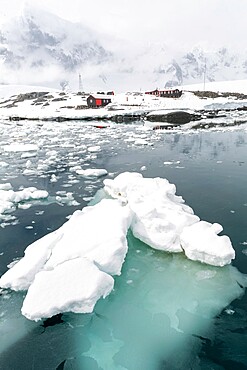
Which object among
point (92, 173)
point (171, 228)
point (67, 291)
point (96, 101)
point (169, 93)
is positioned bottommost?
point (92, 173)

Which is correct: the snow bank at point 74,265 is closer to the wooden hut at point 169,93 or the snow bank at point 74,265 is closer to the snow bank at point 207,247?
the snow bank at point 207,247

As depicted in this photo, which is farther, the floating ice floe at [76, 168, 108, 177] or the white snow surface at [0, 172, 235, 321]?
the floating ice floe at [76, 168, 108, 177]

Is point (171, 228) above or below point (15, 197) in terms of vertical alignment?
above

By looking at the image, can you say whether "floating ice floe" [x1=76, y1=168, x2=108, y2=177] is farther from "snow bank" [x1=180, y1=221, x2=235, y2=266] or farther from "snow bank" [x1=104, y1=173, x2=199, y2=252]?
"snow bank" [x1=180, y1=221, x2=235, y2=266]

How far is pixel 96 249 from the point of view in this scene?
656 centimetres

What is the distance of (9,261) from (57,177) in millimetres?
7524

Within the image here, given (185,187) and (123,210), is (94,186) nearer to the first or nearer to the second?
(185,187)

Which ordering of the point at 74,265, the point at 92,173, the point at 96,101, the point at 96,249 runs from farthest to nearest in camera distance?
1. the point at 96,101
2. the point at 92,173
3. the point at 96,249
4. the point at 74,265

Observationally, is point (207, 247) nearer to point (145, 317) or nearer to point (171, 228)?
point (171, 228)

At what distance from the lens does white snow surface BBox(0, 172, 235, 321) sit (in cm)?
537

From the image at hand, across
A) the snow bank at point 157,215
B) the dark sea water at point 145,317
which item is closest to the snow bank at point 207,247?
the dark sea water at point 145,317

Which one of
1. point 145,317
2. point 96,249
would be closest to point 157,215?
point 96,249

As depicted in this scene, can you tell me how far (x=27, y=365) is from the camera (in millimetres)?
4605

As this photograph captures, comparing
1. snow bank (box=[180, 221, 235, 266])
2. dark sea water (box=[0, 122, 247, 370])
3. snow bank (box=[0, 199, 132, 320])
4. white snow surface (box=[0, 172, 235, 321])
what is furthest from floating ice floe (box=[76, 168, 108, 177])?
snow bank (box=[180, 221, 235, 266])
